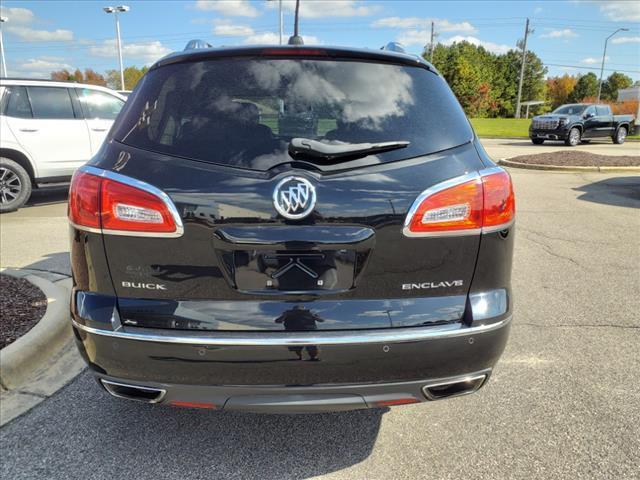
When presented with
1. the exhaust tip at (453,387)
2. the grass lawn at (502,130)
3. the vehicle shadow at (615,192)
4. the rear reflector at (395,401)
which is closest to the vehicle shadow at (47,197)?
the rear reflector at (395,401)

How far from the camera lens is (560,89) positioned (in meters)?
119

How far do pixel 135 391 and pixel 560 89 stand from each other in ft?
445

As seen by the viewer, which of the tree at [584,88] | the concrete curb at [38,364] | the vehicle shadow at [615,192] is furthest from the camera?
the tree at [584,88]

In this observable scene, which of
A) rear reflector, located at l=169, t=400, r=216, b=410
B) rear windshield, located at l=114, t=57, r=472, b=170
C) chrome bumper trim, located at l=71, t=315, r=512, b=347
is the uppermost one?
rear windshield, located at l=114, t=57, r=472, b=170

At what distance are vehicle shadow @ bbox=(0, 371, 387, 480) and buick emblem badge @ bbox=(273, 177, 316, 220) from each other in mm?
1261

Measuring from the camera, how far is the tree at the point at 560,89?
384 feet

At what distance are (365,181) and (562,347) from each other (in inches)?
96.8

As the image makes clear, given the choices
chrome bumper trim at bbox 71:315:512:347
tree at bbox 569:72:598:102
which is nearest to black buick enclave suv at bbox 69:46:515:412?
chrome bumper trim at bbox 71:315:512:347

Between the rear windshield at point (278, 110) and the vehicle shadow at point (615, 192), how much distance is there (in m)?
8.40

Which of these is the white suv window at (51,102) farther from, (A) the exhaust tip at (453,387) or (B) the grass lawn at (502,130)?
(B) the grass lawn at (502,130)

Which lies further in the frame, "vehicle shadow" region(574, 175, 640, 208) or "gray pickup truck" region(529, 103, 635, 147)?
"gray pickup truck" region(529, 103, 635, 147)

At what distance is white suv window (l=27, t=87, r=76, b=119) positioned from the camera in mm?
8406

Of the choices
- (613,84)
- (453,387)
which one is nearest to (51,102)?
(453,387)

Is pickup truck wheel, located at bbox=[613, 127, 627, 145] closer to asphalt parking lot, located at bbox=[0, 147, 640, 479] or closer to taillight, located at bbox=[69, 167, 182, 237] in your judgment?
asphalt parking lot, located at bbox=[0, 147, 640, 479]
